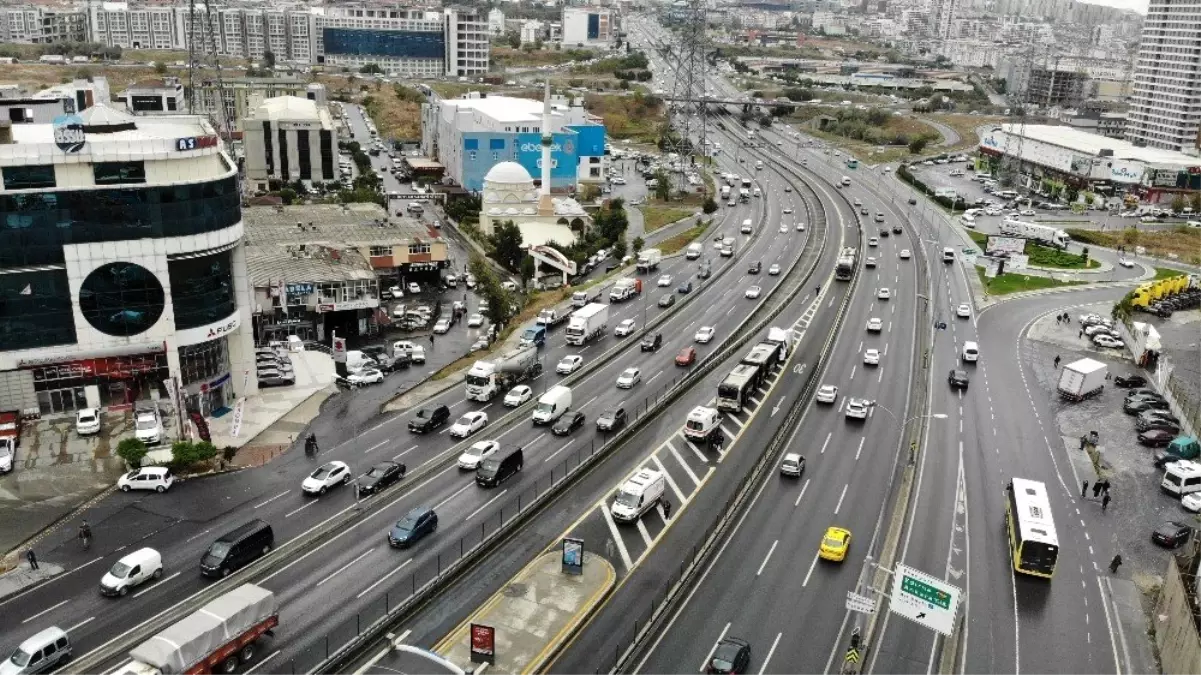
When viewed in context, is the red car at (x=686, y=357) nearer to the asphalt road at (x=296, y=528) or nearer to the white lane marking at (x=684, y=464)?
the asphalt road at (x=296, y=528)

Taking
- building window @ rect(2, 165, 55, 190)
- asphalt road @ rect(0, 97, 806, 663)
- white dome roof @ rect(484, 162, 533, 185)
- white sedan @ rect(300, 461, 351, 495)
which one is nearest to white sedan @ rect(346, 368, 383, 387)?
asphalt road @ rect(0, 97, 806, 663)

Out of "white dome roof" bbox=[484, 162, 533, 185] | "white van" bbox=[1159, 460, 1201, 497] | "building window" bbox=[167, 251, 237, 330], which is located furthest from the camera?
"white dome roof" bbox=[484, 162, 533, 185]

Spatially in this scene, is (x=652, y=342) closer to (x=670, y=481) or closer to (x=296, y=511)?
(x=670, y=481)

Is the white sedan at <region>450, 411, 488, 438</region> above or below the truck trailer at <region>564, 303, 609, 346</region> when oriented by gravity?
below

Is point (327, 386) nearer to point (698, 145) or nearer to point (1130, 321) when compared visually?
point (1130, 321)

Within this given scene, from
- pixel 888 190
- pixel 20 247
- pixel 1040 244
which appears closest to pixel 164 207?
pixel 20 247

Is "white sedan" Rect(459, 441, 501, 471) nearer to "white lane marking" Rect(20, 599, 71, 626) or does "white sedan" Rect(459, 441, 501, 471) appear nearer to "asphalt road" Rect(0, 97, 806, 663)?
"asphalt road" Rect(0, 97, 806, 663)
